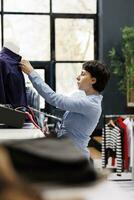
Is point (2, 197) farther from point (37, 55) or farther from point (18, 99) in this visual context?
point (37, 55)

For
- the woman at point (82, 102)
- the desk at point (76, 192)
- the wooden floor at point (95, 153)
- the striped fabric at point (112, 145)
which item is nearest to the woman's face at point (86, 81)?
the woman at point (82, 102)

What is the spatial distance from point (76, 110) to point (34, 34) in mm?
5645

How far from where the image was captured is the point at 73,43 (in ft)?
25.2

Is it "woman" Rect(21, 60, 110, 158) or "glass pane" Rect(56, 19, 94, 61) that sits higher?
"glass pane" Rect(56, 19, 94, 61)

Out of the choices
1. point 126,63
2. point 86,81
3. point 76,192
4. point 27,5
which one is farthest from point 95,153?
point 76,192

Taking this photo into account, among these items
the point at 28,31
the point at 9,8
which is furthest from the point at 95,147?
the point at 9,8

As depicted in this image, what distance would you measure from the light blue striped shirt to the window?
522 cm

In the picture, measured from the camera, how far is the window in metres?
7.47

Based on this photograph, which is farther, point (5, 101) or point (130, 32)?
point (130, 32)

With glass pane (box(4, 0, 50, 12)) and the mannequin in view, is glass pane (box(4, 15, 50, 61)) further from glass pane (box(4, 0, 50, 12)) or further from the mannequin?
the mannequin

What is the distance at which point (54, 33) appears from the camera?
7.58 metres

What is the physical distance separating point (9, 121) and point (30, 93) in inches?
47.3

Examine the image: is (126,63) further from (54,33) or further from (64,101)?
(64,101)

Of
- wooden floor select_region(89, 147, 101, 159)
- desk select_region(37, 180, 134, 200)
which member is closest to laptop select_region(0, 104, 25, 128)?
desk select_region(37, 180, 134, 200)
